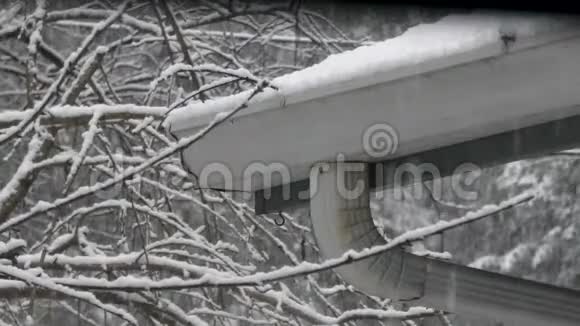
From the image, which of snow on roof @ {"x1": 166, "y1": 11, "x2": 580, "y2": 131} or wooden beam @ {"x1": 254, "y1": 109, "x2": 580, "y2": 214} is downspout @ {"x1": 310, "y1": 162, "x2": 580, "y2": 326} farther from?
snow on roof @ {"x1": 166, "y1": 11, "x2": 580, "y2": 131}

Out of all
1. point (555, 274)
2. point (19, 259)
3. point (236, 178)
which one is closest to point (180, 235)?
point (19, 259)

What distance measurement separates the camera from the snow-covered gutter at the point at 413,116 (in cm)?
222

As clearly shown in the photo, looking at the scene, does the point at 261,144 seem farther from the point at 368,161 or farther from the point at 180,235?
the point at 180,235

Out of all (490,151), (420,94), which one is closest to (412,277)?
(490,151)

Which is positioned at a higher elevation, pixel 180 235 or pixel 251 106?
pixel 251 106

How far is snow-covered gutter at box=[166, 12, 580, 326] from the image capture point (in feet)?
7.28

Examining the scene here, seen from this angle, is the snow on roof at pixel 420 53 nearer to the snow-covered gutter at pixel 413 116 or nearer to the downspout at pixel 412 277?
the snow-covered gutter at pixel 413 116

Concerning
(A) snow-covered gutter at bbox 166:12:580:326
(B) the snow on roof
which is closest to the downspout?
(A) snow-covered gutter at bbox 166:12:580:326

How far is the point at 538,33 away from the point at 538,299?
66cm

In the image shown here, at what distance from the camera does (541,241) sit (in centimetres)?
1355

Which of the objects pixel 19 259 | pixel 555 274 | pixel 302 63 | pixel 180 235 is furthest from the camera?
pixel 555 274

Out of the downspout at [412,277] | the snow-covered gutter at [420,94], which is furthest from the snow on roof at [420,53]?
the downspout at [412,277]

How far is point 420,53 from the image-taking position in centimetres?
226

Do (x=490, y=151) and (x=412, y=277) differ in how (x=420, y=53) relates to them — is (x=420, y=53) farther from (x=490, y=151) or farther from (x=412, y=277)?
(x=412, y=277)
